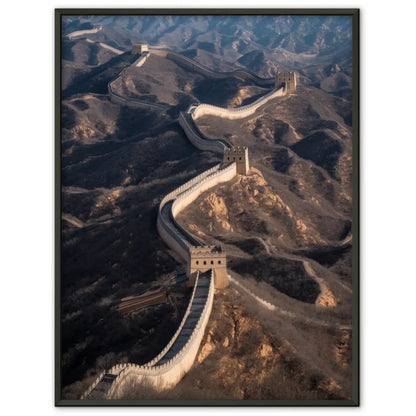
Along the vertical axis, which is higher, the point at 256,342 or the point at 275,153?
the point at 275,153

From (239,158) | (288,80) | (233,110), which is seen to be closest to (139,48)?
(288,80)

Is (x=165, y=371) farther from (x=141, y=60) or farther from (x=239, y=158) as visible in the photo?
(x=141, y=60)

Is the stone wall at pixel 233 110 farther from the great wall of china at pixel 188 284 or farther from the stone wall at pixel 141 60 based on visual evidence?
the stone wall at pixel 141 60

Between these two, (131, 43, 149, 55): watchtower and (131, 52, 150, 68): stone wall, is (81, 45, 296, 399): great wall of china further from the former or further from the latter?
(131, 43, 149, 55): watchtower

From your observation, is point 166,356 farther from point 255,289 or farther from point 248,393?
point 255,289

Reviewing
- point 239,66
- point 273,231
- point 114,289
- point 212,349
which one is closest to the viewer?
point 212,349

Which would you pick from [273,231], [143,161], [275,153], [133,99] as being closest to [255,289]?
[273,231]
